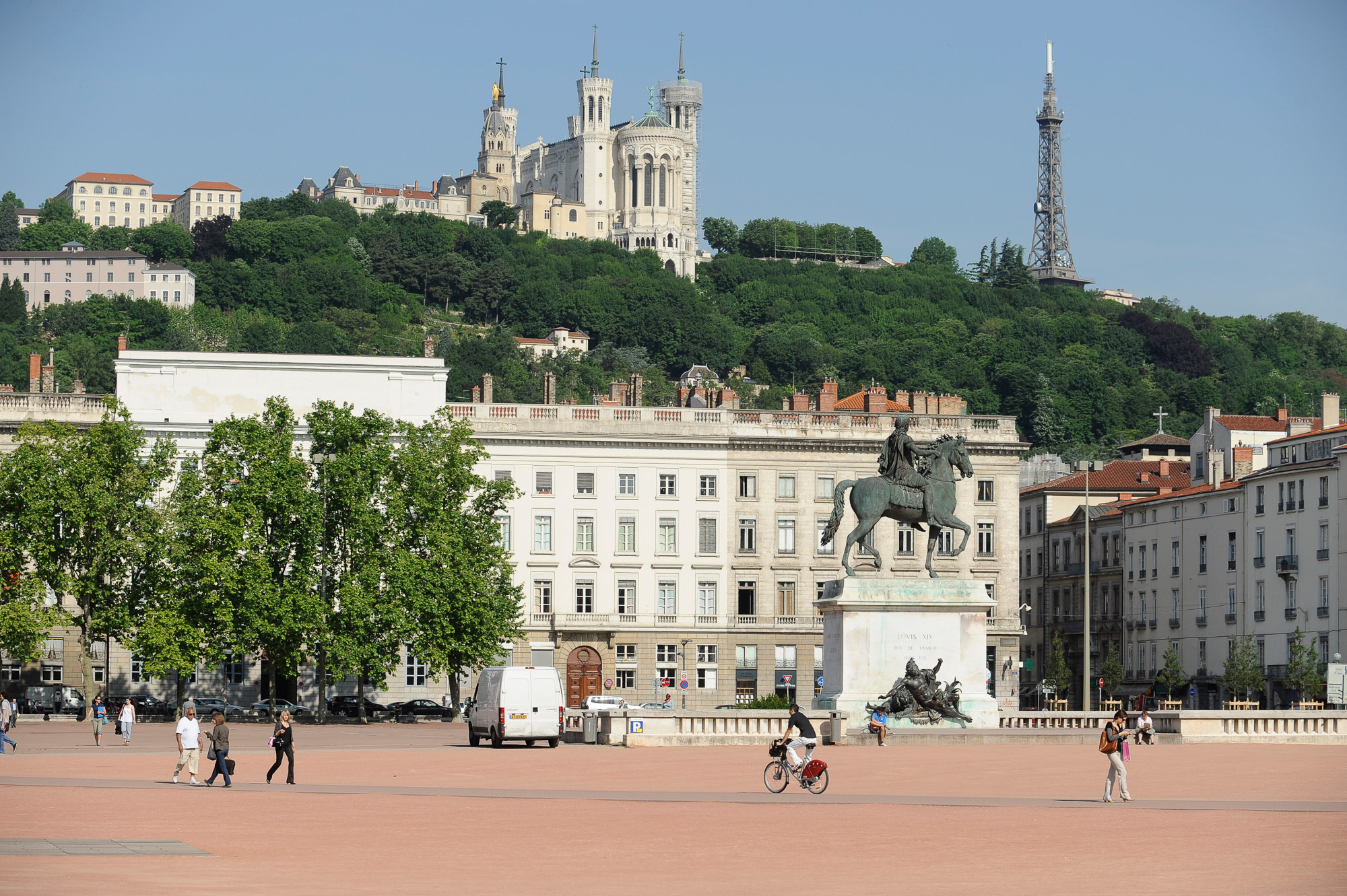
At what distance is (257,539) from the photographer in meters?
67.9

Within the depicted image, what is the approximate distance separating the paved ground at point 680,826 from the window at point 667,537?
47.9 meters

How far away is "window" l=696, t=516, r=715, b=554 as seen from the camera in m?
86.1

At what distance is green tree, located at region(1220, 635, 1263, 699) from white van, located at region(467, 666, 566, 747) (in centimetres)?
4424

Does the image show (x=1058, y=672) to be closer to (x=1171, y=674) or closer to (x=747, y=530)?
(x=1171, y=674)

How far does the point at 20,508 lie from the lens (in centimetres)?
6950

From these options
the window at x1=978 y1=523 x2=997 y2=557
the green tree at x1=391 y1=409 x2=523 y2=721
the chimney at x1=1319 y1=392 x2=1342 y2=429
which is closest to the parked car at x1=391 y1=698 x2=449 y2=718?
the green tree at x1=391 y1=409 x2=523 y2=721

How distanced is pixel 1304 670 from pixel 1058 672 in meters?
15.9

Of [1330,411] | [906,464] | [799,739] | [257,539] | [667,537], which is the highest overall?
[1330,411]

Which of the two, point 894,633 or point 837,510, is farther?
point 837,510

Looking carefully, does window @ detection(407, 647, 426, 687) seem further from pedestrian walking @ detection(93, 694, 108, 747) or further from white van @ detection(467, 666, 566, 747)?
white van @ detection(467, 666, 566, 747)

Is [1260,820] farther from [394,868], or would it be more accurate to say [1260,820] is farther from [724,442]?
[724,442]

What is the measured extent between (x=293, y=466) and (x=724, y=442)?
76.4ft

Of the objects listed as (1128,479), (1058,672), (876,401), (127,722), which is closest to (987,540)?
(876,401)

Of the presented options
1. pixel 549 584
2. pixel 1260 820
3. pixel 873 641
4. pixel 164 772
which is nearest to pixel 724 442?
pixel 549 584
